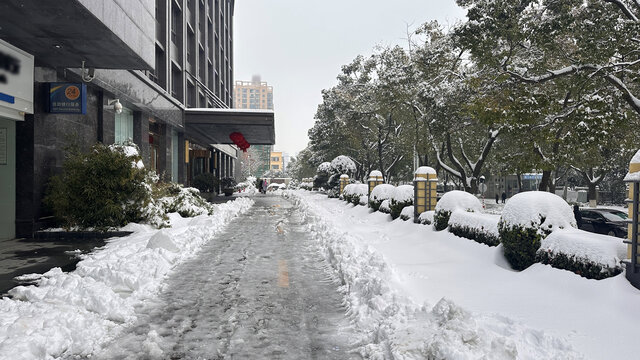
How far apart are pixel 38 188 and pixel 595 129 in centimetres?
1669

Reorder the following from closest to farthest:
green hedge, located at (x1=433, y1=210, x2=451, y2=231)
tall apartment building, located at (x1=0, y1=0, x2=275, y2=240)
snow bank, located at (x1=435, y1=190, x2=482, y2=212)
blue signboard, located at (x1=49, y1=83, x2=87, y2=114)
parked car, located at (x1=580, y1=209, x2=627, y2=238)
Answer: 1. tall apartment building, located at (x1=0, y1=0, x2=275, y2=240)
2. snow bank, located at (x1=435, y1=190, x2=482, y2=212)
3. green hedge, located at (x1=433, y1=210, x2=451, y2=231)
4. blue signboard, located at (x1=49, y1=83, x2=87, y2=114)
5. parked car, located at (x1=580, y1=209, x2=627, y2=238)

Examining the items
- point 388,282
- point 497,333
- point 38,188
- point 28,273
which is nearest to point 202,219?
point 38,188

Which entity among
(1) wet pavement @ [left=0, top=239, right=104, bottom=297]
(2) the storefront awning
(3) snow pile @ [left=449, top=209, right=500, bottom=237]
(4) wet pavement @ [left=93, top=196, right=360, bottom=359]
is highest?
(2) the storefront awning

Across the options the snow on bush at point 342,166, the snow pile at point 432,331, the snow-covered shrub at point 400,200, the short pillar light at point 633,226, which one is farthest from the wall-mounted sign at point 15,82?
the snow on bush at point 342,166

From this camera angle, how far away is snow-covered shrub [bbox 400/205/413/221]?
1485 cm

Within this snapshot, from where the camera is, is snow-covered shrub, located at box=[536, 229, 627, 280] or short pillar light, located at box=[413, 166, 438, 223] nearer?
snow-covered shrub, located at box=[536, 229, 627, 280]

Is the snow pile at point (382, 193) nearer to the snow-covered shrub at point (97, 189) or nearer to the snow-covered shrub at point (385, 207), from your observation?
the snow-covered shrub at point (385, 207)

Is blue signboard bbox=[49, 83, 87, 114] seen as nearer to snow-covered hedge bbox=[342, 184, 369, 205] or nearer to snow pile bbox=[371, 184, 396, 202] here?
snow pile bbox=[371, 184, 396, 202]

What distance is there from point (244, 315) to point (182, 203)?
11.8 meters

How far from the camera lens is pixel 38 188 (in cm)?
1162

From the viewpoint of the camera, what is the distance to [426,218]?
43.1 feet

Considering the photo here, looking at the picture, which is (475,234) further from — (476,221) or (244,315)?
(244,315)

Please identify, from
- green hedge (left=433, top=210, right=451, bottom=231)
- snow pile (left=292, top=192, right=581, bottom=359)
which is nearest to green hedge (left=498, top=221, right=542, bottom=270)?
snow pile (left=292, top=192, right=581, bottom=359)

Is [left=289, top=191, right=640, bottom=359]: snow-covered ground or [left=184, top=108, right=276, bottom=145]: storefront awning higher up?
[left=184, top=108, right=276, bottom=145]: storefront awning
